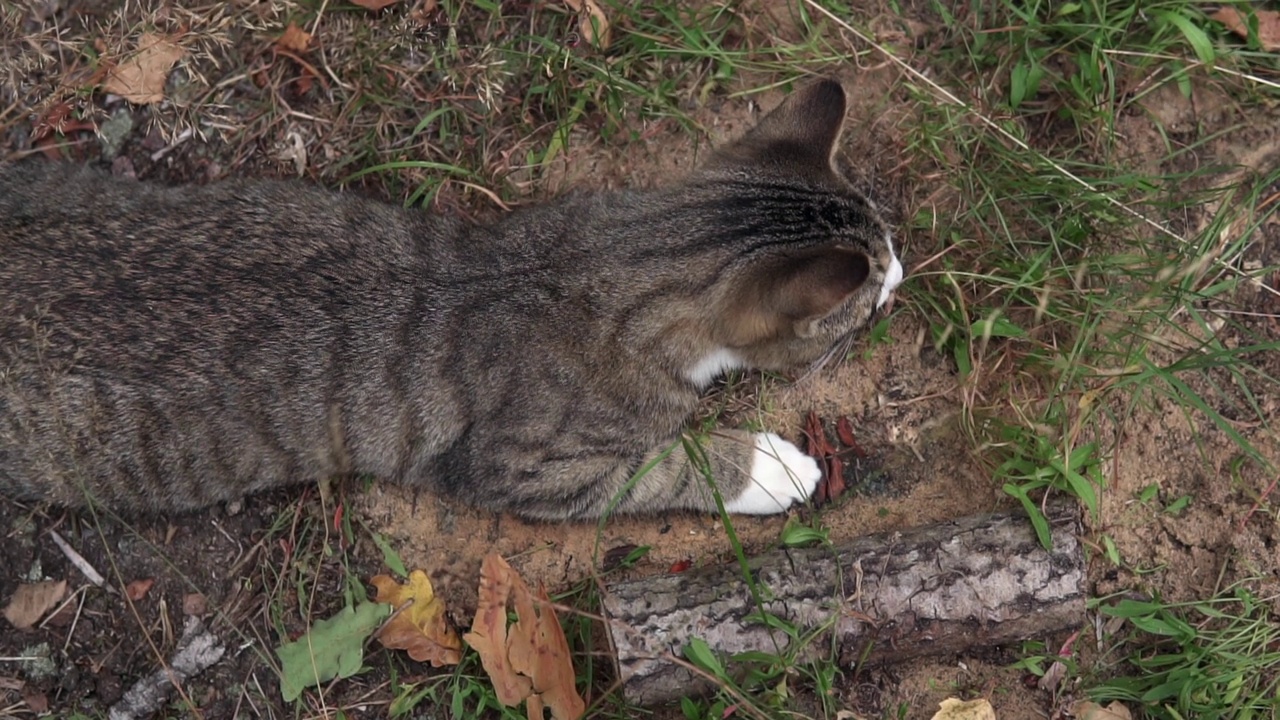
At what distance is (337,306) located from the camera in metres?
3.25

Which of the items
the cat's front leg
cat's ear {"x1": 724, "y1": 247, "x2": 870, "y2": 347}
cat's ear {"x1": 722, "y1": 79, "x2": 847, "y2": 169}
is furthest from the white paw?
cat's ear {"x1": 722, "y1": 79, "x2": 847, "y2": 169}

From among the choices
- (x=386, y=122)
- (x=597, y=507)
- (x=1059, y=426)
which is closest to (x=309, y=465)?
(x=597, y=507)

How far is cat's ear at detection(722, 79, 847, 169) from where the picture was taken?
323cm

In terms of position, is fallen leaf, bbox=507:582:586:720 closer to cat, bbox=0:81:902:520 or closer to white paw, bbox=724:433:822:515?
cat, bbox=0:81:902:520

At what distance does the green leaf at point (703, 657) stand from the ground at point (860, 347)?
0.36 metres

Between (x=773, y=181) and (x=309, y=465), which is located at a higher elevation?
(x=773, y=181)

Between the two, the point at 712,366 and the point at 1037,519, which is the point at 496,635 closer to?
the point at 712,366

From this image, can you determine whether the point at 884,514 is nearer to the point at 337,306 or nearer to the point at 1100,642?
the point at 1100,642

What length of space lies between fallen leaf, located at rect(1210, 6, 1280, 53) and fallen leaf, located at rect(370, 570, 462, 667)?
12.0 ft

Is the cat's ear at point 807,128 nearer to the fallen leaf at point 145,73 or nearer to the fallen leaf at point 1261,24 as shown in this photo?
the fallen leaf at point 1261,24

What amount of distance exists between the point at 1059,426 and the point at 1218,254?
34.6 inches

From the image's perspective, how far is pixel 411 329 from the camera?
3.29 m

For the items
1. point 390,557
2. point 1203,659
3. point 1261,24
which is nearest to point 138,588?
point 390,557

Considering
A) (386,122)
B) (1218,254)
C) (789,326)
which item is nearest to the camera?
(789,326)
